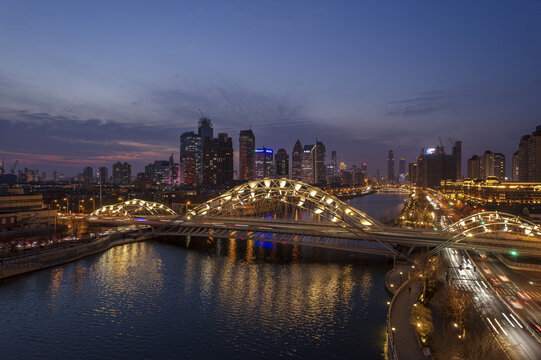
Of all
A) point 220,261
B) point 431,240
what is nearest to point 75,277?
point 220,261

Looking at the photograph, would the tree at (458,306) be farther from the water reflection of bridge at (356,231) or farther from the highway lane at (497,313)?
the water reflection of bridge at (356,231)

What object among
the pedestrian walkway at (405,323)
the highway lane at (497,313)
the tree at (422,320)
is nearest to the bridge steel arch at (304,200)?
the highway lane at (497,313)

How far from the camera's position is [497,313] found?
27.7 meters

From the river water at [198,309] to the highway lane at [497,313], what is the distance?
7601mm

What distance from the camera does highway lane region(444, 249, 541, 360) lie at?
72.7ft

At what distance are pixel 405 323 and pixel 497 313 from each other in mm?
8074

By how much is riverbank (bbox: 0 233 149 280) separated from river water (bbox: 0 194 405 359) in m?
1.39

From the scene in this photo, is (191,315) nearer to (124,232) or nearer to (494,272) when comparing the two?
(494,272)

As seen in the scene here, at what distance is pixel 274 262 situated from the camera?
50344 mm

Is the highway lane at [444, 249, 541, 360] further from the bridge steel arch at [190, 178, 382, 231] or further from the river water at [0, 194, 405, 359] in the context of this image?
the bridge steel arch at [190, 178, 382, 231]

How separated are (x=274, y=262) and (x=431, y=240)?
69.5ft

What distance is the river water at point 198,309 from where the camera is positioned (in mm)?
25797

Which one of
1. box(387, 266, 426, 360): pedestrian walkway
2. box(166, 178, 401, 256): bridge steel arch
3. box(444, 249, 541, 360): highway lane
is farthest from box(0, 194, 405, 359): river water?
box(444, 249, 541, 360): highway lane

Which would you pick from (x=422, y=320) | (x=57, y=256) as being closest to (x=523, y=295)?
(x=422, y=320)
